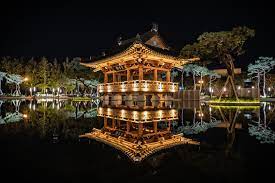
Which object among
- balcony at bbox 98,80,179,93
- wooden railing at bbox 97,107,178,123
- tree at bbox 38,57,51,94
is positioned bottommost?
wooden railing at bbox 97,107,178,123

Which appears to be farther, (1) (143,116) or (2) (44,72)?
(2) (44,72)

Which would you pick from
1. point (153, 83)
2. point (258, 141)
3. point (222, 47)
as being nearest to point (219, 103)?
point (222, 47)

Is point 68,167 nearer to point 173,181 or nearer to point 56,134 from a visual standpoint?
point 173,181

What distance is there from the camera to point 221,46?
2195 cm

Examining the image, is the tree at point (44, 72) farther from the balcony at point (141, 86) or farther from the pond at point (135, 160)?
the pond at point (135, 160)

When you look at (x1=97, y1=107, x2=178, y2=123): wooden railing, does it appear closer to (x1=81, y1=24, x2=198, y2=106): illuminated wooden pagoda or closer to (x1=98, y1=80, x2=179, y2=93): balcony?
(x1=98, y1=80, x2=179, y2=93): balcony

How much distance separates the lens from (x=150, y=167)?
13.7ft

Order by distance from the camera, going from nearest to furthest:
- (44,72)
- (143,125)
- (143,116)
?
(143,125), (143,116), (44,72)

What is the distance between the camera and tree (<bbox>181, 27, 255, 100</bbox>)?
21.1 m

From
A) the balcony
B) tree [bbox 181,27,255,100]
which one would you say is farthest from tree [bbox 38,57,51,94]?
tree [bbox 181,27,255,100]

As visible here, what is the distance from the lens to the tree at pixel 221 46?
21062 mm

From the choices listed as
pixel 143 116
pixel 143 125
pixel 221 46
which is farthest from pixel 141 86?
pixel 143 125

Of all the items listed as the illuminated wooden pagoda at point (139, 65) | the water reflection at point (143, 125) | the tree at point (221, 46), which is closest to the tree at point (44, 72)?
the illuminated wooden pagoda at point (139, 65)

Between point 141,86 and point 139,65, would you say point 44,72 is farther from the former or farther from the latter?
point 141,86
